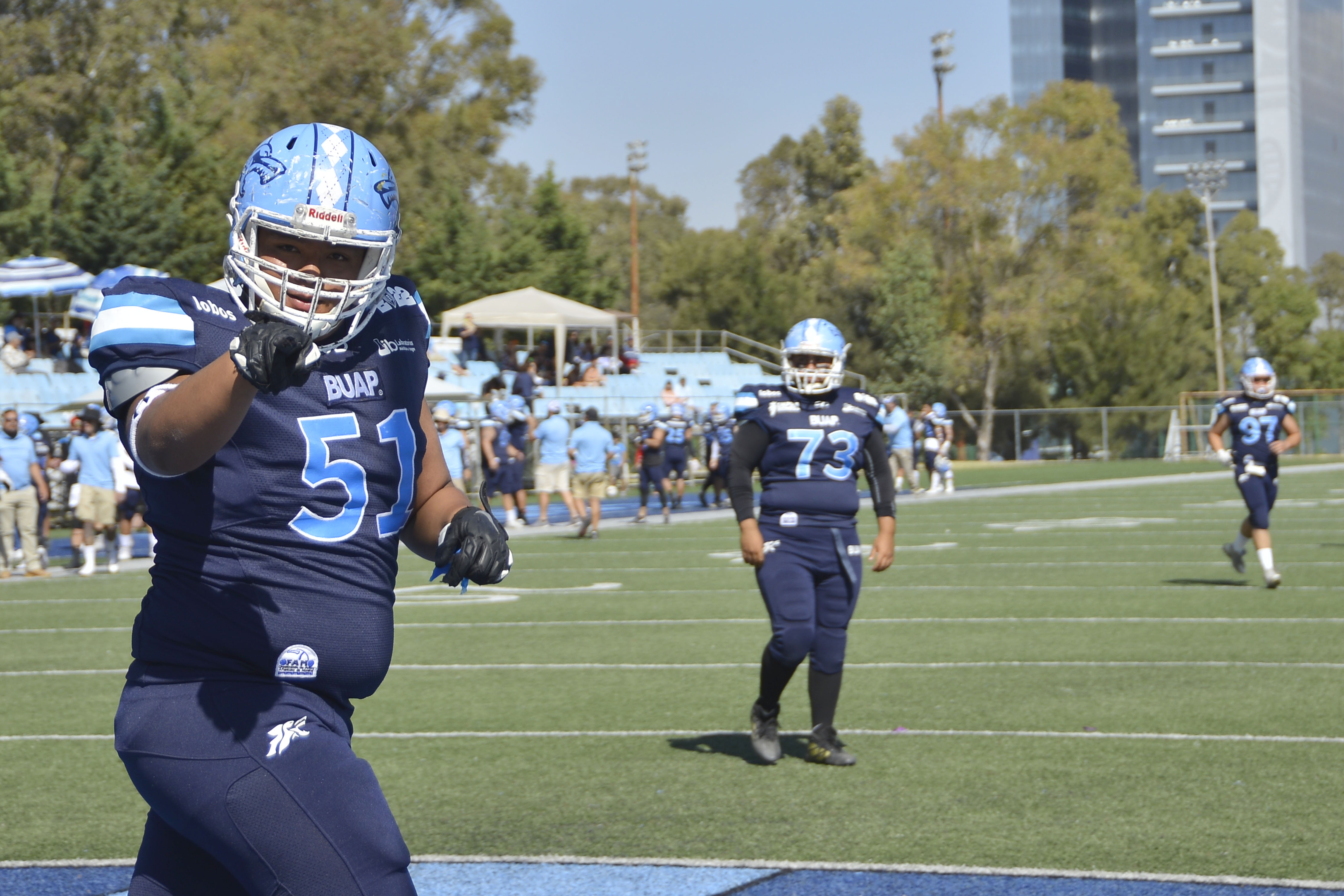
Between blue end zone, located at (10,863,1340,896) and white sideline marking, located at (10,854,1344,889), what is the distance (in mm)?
20

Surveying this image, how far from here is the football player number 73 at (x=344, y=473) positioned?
2654mm

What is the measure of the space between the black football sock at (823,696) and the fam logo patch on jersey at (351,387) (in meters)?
4.15

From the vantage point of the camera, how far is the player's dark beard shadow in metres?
6.78

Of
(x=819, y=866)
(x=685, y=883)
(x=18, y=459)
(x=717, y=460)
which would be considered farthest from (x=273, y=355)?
(x=717, y=460)

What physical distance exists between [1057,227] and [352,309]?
52.0 meters

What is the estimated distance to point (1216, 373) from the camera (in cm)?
6356

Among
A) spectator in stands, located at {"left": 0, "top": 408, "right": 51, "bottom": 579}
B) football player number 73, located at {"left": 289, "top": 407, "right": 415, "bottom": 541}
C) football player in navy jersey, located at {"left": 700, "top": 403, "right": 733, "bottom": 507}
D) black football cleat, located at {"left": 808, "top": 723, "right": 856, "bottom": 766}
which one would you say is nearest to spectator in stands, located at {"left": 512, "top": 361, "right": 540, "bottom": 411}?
football player in navy jersey, located at {"left": 700, "top": 403, "right": 733, "bottom": 507}

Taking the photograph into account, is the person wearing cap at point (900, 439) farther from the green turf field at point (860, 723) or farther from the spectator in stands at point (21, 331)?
the spectator in stands at point (21, 331)

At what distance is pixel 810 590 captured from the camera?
6.77 m

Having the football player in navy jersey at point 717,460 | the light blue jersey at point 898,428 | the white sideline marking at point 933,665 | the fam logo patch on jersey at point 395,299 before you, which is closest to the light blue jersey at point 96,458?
the white sideline marking at point 933,665

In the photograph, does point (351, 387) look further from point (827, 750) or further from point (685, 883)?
point (827, 750)

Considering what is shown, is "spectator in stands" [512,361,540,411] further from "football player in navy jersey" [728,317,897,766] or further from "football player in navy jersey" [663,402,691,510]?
"football player in navy jersey" [728,317,897,766]

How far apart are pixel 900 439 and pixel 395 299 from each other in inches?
992

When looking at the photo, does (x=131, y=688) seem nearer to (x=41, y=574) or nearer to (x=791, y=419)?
(x=791, y=419)
